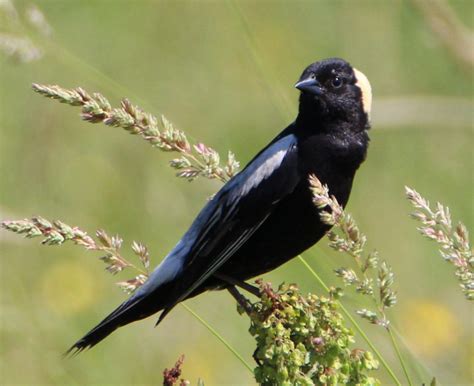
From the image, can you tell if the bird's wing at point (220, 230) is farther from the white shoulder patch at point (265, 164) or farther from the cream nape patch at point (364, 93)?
the cream nape patch at point (364, 93)

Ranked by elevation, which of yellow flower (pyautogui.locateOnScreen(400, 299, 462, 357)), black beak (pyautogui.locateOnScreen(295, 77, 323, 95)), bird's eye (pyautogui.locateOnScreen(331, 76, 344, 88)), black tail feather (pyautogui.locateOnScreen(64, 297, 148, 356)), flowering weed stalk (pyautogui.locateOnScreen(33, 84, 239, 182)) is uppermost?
bird's eye (pyautogui.locateOnScreen(331, 76, 344, 88))

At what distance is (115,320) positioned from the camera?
9.62 ft

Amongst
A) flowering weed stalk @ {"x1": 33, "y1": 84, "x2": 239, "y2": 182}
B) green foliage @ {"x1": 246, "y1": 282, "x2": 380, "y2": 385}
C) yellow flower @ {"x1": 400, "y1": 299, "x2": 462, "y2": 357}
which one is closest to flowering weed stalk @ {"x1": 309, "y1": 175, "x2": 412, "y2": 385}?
green foliage @ {"x1": 246, "y1": 282, "x2": 380, "y2": 385}

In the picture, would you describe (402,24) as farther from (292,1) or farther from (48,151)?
(48,151)

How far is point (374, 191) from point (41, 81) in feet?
5.94

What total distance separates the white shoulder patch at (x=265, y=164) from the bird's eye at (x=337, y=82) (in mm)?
300

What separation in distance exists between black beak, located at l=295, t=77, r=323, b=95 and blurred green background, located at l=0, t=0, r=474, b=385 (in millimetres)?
99

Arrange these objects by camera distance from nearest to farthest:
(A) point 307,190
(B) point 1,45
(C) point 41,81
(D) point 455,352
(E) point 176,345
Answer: (B) point 1,45 < (A) point 307,190 < (D) point 455,352 < (E) point 176,345 < (C) point 41,81

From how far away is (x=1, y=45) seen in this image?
2.88 meters

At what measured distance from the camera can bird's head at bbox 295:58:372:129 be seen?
3348 millimetres

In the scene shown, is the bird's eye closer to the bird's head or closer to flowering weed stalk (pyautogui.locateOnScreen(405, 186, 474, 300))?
the bird's head

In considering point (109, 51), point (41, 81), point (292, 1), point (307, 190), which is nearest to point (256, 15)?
point (292, 1)

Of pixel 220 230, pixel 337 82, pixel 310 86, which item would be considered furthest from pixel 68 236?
pixel 337 82

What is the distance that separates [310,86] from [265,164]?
41 centimetres
